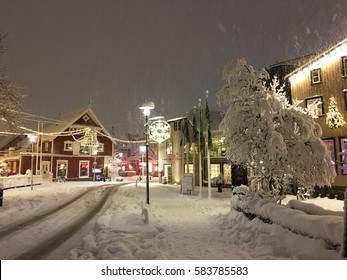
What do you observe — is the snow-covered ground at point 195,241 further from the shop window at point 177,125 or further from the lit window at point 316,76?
the shop window at point 177,125

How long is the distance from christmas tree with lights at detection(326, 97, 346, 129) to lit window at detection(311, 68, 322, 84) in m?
1.96

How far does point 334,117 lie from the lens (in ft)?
55.4

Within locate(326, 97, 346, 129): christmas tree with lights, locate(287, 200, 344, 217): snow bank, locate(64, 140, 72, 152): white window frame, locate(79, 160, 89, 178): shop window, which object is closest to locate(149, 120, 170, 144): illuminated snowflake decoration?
locate(326, 97, 346, 129): christmas tree with lights

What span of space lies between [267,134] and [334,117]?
8.99 metres

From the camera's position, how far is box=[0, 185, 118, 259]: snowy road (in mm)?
7105

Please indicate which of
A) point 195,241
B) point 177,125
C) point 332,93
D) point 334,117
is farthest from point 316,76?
point 177,125

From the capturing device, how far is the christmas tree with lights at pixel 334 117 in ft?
54.9

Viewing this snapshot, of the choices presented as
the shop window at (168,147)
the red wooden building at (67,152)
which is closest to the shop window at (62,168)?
the red wooden building at (67,152)

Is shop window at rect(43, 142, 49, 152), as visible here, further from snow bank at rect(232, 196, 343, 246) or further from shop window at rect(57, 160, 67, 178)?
snow bank at rect(232, 196, 343, 246)

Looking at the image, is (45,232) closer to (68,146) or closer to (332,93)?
(332,93)

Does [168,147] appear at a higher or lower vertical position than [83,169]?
higher
